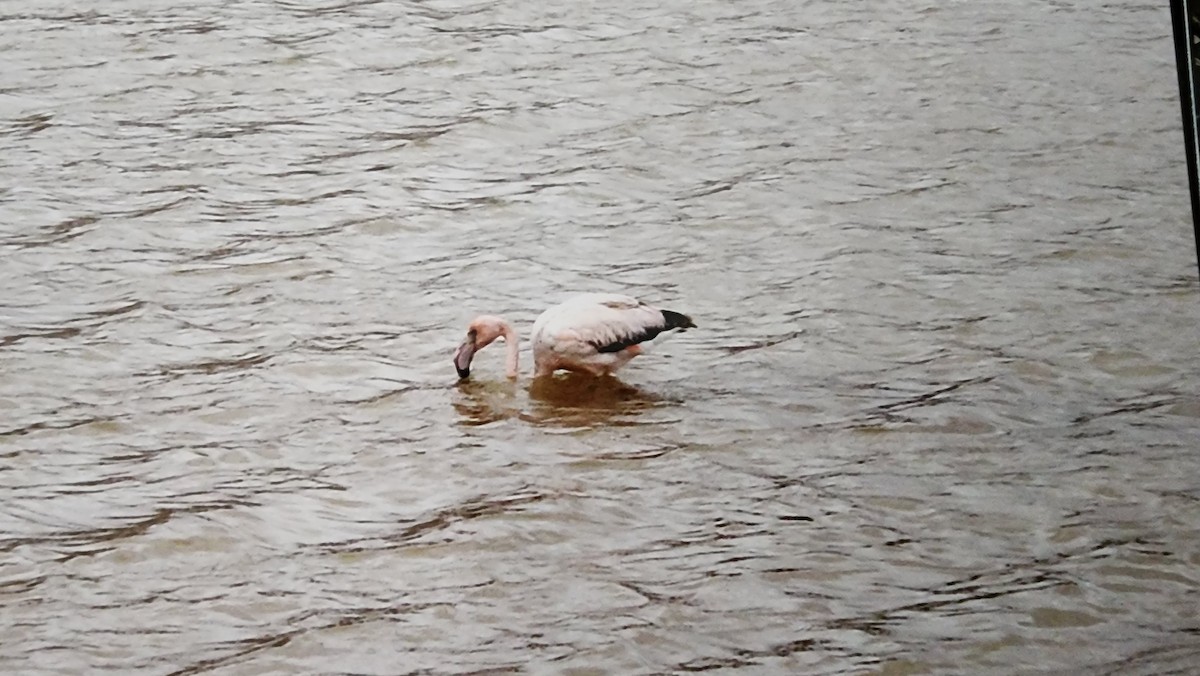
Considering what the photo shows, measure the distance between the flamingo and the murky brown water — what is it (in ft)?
0.10

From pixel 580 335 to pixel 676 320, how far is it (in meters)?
0.14

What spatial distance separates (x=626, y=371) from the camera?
1.81 m

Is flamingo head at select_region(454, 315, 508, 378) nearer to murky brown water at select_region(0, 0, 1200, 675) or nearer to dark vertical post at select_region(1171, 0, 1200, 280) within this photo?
murky brown water at select_region(0, 0, 1200, 675)

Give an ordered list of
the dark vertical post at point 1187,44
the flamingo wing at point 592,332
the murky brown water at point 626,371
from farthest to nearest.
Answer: the flamingo wing at point 592,332 → the murky brown water at point 626,371 → the dark vertical post at point 1187,44

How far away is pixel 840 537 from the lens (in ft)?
5.18

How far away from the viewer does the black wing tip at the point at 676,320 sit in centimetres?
184

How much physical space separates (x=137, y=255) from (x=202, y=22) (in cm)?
70

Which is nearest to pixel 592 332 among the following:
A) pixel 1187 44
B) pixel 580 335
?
pixel 580 335

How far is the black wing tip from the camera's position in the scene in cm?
184

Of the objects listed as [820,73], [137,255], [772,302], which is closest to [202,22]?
[137,255]

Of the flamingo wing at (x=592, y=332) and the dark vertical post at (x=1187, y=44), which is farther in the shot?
the flamingo wing at (x=592, y=332)

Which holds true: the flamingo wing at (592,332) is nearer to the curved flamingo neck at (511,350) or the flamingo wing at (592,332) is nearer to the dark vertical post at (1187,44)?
the curved flamingo neck at (511,350)

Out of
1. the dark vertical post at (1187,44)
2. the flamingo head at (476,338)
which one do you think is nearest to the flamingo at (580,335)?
the flamingo head at (476,338)

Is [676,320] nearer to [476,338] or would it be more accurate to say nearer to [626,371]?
[626,371]
